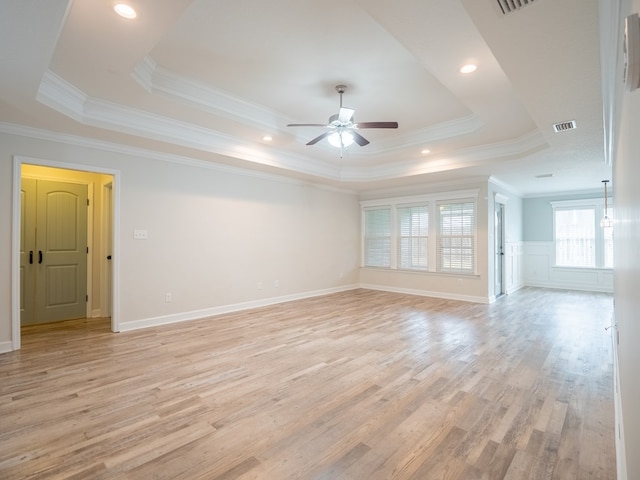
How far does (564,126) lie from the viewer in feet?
12.0

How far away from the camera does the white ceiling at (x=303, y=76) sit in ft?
7.11

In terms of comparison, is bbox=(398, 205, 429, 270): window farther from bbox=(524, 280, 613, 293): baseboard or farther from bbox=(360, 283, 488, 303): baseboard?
bbox=(524, 280, 613, 293): baseboard

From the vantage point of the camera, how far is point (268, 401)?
2.55 meters

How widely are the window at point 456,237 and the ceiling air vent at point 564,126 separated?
289 centimetres

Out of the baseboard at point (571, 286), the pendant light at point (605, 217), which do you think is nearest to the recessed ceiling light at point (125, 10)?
the pendant light at point (605, 217)

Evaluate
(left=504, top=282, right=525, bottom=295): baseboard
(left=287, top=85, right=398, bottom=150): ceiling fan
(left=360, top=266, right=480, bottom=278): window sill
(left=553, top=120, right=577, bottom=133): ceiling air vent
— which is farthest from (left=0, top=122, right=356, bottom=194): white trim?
(left=504, top=282, right=525, bottom=295): baseboard

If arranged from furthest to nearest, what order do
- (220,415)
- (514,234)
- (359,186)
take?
(514,234) < (359,186) < (220,415)

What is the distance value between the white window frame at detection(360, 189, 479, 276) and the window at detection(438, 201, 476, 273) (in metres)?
0.06

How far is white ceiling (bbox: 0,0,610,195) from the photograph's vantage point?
2.17m

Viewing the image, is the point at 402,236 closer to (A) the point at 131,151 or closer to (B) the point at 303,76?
(B) the point at 303,76

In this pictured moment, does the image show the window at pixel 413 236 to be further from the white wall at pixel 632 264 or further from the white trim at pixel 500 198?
the white wall at pixel 632 264

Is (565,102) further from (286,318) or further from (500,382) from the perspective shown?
(286,318)

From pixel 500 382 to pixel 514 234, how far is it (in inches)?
250

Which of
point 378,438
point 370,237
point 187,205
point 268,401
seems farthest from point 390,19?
point 370,237
